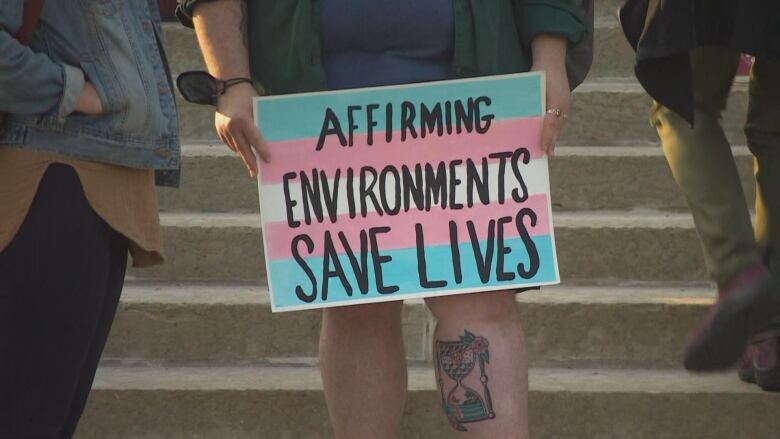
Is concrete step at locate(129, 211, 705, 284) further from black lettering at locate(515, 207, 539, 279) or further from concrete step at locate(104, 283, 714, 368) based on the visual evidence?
black lettering at locate(515, 207, 539, 279)

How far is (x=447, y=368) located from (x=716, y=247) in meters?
1.04

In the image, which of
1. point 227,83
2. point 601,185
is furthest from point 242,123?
point 601,185

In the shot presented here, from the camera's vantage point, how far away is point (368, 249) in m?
2.46

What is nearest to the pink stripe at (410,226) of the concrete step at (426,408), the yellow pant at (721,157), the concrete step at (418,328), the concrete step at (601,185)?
the yellow pant at (721,157)

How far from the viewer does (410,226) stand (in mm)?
2469

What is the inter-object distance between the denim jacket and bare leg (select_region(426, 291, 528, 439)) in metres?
0.59

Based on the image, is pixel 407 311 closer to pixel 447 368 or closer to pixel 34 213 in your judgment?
pixel 447 368

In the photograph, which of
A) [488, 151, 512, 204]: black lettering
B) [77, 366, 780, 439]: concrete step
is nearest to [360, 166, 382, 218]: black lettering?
[488, 151, 512, 204]: black lettering

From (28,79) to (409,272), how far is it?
2.52ft

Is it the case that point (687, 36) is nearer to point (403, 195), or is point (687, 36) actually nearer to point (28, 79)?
point (403, 195)

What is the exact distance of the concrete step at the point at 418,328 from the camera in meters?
3.84

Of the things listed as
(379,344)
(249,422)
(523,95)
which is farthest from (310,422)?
→ (523,95)

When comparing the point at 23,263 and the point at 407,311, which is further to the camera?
the point at 407,311

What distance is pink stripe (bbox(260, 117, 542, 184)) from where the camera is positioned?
8.07ft
